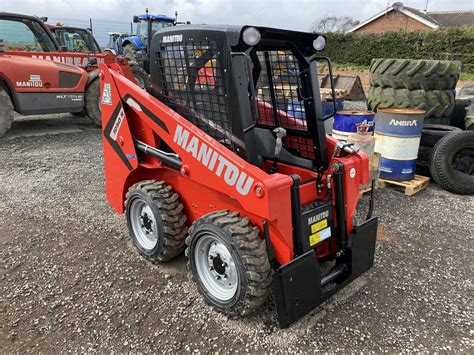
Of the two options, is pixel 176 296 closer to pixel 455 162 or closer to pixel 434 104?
pixel 455 162

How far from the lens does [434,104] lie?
6430 mm

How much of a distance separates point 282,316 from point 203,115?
1.61m

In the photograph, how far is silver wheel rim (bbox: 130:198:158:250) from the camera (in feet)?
11.1

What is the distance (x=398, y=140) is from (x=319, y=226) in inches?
110

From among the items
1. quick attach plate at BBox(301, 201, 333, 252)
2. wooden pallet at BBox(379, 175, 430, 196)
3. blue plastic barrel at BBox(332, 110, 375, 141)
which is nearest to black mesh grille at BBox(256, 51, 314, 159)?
quick attach plate at BBox(301, 201, 333, 252)

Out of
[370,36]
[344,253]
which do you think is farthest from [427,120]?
[370,36]

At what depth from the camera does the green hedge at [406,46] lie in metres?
20.2

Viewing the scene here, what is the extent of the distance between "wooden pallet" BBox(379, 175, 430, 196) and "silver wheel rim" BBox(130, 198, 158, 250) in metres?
3.26

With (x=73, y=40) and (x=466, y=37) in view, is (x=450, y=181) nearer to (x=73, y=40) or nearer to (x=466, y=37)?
(x=73, y=40)

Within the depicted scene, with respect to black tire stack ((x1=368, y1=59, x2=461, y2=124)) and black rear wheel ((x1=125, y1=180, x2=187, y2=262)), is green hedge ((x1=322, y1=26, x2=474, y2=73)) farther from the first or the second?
black rear wheel ((x1=125, y1=180, x2=187, y2=262))

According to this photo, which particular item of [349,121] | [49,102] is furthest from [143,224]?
[49,102]

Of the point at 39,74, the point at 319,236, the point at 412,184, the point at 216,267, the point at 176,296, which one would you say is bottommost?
the point at 412,184

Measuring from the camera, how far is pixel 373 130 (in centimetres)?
557

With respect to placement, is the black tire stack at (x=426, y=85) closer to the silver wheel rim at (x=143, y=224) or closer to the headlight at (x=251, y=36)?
the headlight at (x=251, y=36)
